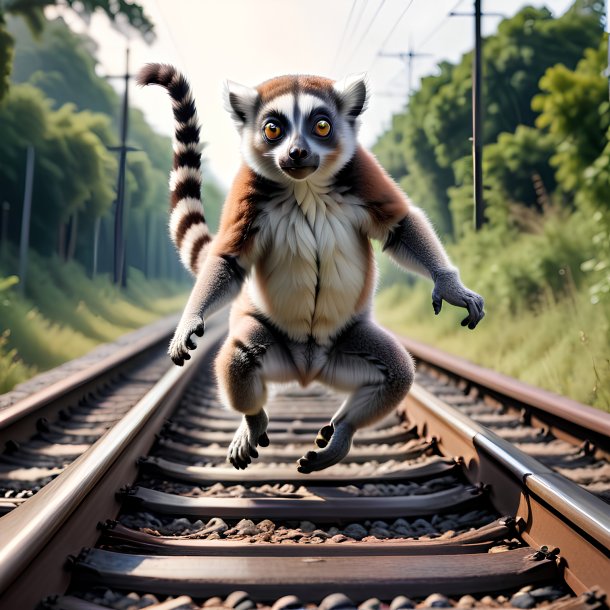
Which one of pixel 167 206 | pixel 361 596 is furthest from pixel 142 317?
pixel 361 596

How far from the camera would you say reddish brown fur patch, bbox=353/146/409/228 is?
9.07 feet

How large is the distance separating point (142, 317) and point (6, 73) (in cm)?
384

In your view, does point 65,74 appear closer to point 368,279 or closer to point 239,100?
point 239,100

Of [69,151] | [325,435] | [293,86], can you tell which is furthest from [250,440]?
[69,151]

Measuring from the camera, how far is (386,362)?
9.37 ft

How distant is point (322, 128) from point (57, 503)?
153 cm

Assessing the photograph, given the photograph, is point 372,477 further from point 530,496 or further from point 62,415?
point 62,415

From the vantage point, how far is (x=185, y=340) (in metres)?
2.51

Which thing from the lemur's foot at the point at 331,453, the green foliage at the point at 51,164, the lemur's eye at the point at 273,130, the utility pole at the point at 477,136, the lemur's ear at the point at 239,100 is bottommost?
the lemur's foot at the point at 331,453

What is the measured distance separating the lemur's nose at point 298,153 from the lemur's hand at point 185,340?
25.7 inches

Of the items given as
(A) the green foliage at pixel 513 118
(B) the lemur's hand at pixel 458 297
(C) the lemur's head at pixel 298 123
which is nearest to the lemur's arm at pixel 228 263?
(C) the lemur's head at pixel 298 123

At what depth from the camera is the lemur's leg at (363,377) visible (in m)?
2.84

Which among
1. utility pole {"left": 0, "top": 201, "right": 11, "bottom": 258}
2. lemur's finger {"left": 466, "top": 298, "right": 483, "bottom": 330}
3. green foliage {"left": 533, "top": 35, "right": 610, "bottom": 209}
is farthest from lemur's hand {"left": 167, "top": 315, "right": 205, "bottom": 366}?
utility pole {"left": 0, "top": 201, "right": 11, "bottom": 258}

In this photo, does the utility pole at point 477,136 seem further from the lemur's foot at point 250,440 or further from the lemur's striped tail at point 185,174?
the lemur's foot at point 250,440
